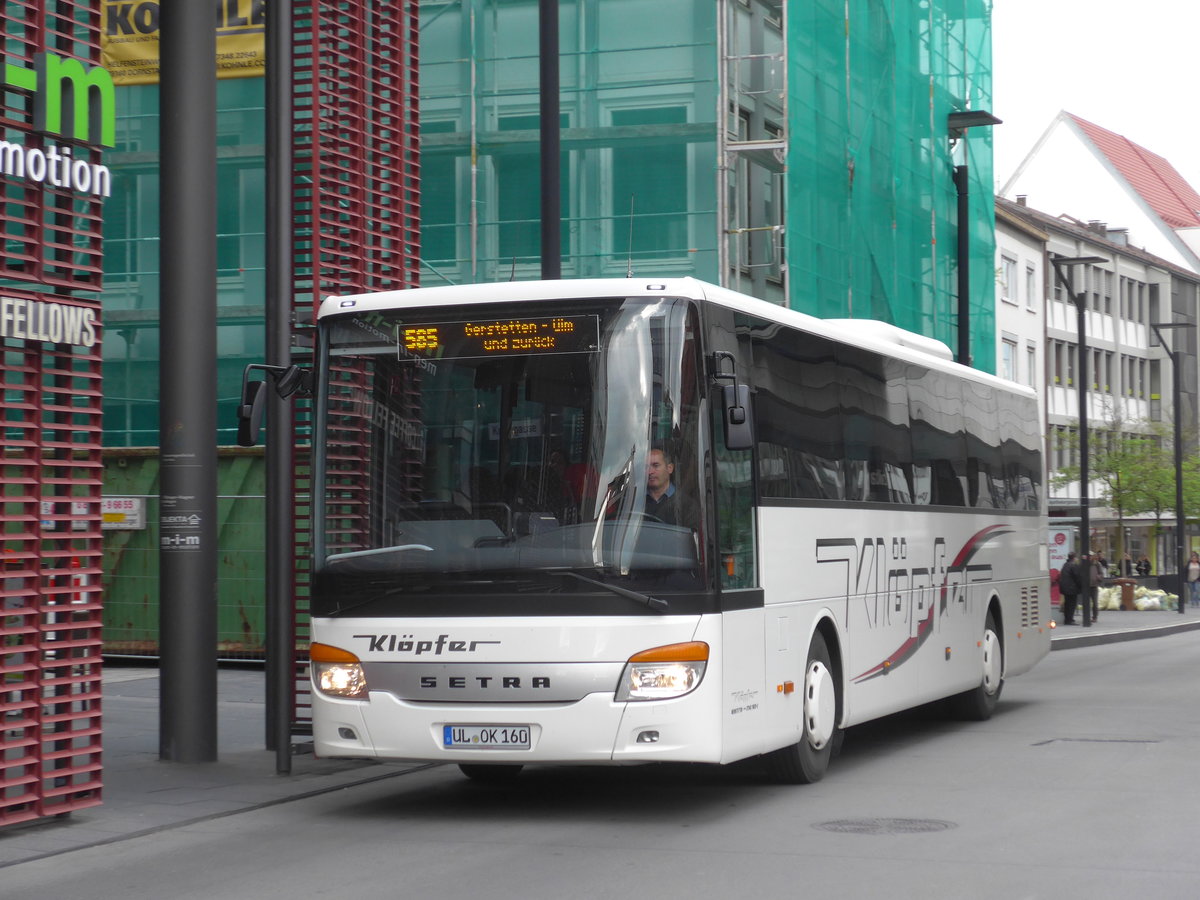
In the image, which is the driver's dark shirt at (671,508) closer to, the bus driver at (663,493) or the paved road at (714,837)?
the bus driver at (663,493)

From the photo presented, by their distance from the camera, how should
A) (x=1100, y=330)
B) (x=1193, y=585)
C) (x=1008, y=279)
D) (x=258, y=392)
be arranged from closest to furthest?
(x=258, y=392)
(x=1193, y=585)
(x=1008, y=279)
(x=1100, y=330)

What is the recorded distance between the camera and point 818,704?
485 inches

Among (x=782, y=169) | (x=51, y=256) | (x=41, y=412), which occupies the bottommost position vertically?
(x=41, y=412)

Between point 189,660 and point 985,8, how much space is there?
30.3 meters

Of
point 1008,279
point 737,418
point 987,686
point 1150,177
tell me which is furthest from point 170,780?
point 1150,177

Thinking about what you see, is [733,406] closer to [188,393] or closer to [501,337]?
[501,337]

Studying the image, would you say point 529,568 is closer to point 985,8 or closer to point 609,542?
point 609,542

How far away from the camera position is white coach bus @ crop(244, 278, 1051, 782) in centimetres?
1027

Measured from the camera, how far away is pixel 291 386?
11508 mm

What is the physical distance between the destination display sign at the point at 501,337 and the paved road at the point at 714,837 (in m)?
2.67

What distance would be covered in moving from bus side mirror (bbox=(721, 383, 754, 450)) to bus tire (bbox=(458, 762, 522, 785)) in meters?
3.37

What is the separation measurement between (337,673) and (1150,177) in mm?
89980

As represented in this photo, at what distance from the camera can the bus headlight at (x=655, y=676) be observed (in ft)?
33.6

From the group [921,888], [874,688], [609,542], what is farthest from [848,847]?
[874,688]
